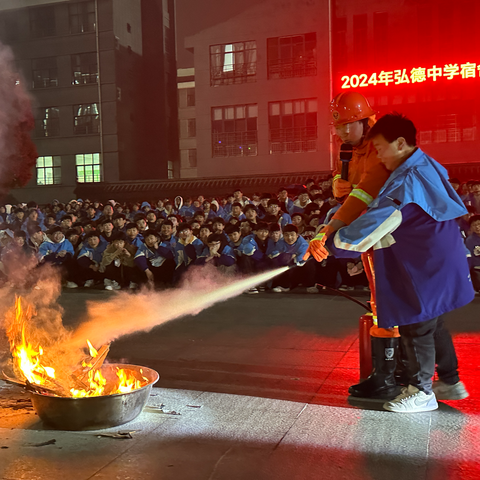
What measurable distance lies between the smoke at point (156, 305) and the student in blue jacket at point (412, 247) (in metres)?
1.70

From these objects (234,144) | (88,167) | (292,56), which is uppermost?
(292,56)

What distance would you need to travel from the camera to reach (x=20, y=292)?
366 inches

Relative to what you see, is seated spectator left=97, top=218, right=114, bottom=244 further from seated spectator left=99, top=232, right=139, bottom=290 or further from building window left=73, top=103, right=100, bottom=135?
building window left=73, top=103, right=100, bottom=135

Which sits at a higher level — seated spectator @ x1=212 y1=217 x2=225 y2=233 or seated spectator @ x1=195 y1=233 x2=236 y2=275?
seated spectator @ x1=212 y1=217 x2=225 y2=233

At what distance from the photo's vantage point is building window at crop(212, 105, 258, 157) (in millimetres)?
26641

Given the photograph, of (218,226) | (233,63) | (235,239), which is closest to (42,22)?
(233,63)

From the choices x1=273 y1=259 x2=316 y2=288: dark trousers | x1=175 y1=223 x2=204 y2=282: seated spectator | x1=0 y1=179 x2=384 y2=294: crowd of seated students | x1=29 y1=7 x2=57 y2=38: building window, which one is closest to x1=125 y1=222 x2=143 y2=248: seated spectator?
x1=0 y1=179 x2=384 y2=294: crowd of seated students

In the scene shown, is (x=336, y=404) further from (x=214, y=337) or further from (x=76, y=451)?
(x=214, y=337)

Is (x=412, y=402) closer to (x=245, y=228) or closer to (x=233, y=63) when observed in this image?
(x=245, y=228)

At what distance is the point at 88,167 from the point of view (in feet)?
103

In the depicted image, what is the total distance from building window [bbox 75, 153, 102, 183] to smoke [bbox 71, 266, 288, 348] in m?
23.2

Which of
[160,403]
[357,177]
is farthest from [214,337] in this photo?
[357,177]

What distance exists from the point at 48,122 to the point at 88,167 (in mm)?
3604

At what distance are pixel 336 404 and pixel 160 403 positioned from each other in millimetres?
1157
